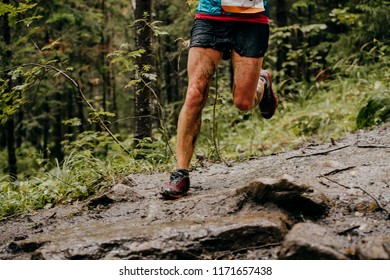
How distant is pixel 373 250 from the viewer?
2244 mm

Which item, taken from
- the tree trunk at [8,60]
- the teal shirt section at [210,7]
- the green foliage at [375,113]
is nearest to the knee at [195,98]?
the teal shirt section at [210,7]

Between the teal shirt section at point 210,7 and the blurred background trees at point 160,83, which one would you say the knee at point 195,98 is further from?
the blurred background trees at point 160,83

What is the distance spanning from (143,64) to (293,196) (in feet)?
12.7

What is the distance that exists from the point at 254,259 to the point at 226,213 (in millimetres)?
735

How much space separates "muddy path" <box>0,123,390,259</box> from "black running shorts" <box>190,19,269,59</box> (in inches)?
52.5

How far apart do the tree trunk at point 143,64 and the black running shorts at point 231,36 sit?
7.41ft

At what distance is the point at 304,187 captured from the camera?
125 inches

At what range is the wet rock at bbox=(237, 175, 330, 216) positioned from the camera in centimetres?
312

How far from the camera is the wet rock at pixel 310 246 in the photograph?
2301 mm

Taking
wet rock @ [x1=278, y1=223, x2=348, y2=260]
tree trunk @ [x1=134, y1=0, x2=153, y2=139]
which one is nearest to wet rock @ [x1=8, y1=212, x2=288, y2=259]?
wet rock @ [x1=278, y1=223, x2=348, y2=260]

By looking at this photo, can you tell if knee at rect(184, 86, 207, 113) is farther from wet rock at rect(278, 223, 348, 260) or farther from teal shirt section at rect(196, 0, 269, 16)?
wet rock at rect(278, 223, 348, 260)

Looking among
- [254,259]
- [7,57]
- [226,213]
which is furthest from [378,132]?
[7,57]

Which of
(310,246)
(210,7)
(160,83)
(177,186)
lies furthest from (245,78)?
(160,83)
